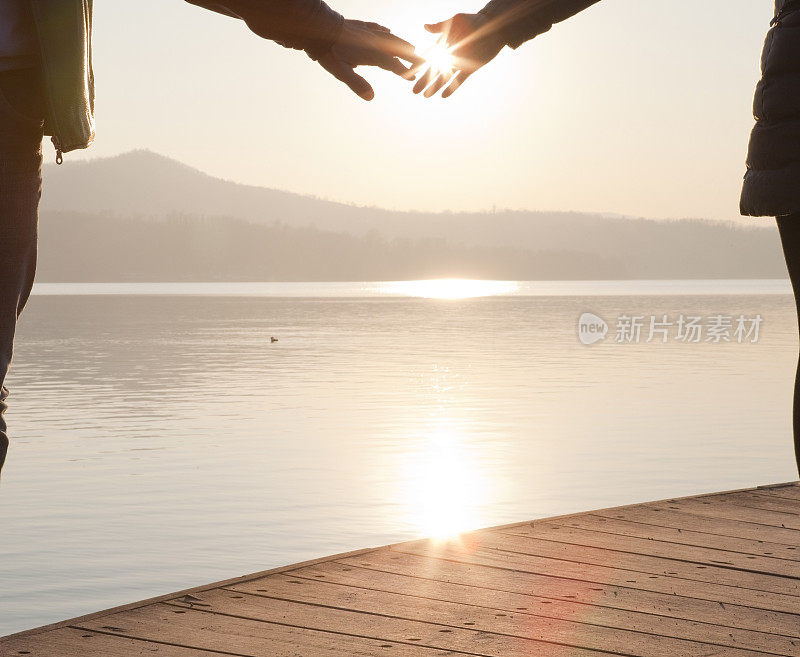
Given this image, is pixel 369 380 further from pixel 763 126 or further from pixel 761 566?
pixel 763 126

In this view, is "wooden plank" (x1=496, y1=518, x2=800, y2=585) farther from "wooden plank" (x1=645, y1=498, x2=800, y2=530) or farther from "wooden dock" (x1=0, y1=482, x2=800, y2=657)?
"wooden plank" (x1=645, y1=498, x2=800, y2=530)

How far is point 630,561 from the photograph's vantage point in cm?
405

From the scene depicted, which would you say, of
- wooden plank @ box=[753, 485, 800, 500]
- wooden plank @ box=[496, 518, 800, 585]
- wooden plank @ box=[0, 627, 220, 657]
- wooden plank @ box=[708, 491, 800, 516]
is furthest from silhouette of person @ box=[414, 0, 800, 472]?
wooden plank @ box=[753, 485, 800, 500]

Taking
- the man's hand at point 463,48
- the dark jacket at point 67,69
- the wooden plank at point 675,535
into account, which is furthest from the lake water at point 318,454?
the dark jacket at point 67,69

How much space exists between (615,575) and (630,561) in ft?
0.79

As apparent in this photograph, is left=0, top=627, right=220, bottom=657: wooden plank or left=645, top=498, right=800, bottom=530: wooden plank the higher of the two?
left=645, top=498, right=800, bottom=530: wooden plank

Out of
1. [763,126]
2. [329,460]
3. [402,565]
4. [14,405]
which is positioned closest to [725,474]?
[329,460]

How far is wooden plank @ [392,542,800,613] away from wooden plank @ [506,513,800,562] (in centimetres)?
45

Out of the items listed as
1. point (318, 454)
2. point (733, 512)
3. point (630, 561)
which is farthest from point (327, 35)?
point (318, 454)

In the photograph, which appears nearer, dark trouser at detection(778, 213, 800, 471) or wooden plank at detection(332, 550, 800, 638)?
dark trouser at detection(778, 213, 800, 471)

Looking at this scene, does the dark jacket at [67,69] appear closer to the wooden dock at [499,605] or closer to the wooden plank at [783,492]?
the wooden dock at [499,605]

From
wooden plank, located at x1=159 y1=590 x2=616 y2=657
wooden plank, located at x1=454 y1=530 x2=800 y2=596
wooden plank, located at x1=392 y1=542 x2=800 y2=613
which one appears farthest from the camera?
wooden plank, located at x1=454 y1=530 x2=800 y2=596

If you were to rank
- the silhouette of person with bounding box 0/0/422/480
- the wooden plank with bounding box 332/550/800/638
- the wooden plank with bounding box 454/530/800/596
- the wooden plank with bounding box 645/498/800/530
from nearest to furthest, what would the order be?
the silhouette of person with bounding box 0/0/422/480 < the wooden plank with bounding box 332/550/800/638 < the wooden plank with bounding box 454/530/800/596 < the wooden plank with bounding box 645/498/800/530

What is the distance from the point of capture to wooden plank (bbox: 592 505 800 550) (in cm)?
451
